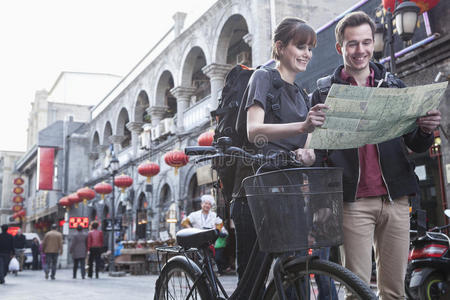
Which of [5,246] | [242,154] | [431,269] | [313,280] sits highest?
[242,154]

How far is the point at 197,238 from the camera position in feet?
10.2

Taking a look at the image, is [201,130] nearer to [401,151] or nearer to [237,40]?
[237,40]

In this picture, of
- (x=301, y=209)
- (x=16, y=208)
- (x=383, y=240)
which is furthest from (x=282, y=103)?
(x=16, y=208)

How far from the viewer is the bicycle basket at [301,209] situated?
2096 mm

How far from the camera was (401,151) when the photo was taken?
8.91 ft

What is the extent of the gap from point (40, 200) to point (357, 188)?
4598 cm

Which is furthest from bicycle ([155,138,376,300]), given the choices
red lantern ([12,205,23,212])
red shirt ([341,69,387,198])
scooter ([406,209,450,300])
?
red lantern ([12,205,23,212])

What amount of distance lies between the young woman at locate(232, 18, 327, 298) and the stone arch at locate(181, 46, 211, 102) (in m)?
16.8

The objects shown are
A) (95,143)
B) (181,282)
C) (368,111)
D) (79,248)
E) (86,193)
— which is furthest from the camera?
(95,143)

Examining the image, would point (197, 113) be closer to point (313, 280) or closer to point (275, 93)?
point (275, 93)

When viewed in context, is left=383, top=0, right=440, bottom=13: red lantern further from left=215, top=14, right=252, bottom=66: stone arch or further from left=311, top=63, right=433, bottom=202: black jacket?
left=215, top=14, right=252, bottom=66: stone arch

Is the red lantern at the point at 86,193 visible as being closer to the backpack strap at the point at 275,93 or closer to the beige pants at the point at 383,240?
the backpack strap at the point at 275,93

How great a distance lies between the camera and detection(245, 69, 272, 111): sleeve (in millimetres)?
2576

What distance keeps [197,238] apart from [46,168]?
120 ft
